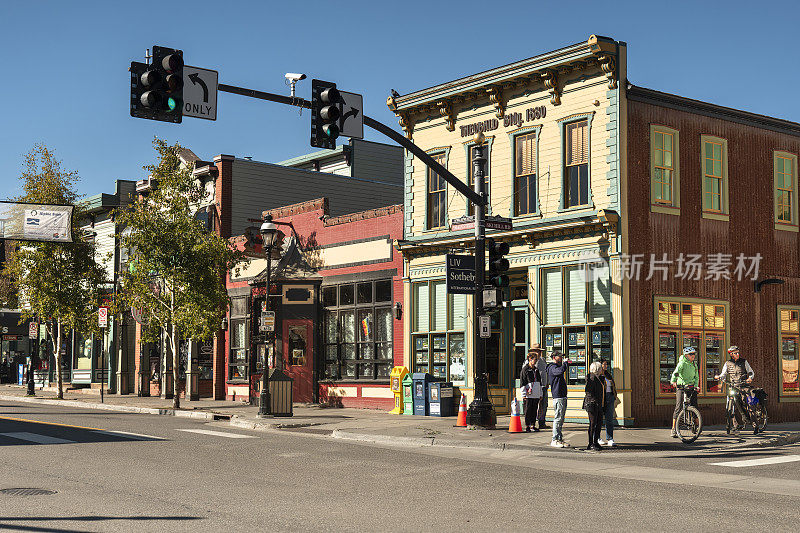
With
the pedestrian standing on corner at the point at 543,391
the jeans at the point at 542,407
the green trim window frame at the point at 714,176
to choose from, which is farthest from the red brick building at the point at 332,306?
the green trim window frame at the point at 714,176

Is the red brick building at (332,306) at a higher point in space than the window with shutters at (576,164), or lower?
lower

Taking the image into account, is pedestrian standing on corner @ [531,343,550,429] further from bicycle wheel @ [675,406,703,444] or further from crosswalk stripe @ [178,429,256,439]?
crosswalk stripe @ [178,429,256,439]

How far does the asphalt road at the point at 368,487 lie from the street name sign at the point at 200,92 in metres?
5.45

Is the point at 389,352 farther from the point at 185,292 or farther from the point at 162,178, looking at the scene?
the point at 162,178

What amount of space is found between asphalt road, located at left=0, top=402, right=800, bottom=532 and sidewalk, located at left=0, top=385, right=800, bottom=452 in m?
0.66

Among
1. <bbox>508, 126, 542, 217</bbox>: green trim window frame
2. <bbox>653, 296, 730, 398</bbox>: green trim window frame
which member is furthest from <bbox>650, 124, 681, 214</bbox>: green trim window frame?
<bbox>508, 126, 542, 217</bbox>: green trim window frame

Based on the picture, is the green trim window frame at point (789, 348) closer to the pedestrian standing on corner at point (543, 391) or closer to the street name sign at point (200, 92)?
the pedestrian standing on corner at point (543, 391)

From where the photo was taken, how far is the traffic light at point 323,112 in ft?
48.8

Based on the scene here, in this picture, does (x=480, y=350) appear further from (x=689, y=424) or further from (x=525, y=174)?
(x=525, y=174)

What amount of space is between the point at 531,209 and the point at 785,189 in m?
7.23

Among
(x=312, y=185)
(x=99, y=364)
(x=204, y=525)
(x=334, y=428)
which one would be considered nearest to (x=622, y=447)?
(x=334, y=428)

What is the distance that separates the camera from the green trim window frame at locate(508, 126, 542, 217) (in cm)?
2245

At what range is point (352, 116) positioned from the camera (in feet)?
50.9

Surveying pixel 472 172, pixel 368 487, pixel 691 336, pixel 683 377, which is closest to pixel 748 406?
pixel 683 377
